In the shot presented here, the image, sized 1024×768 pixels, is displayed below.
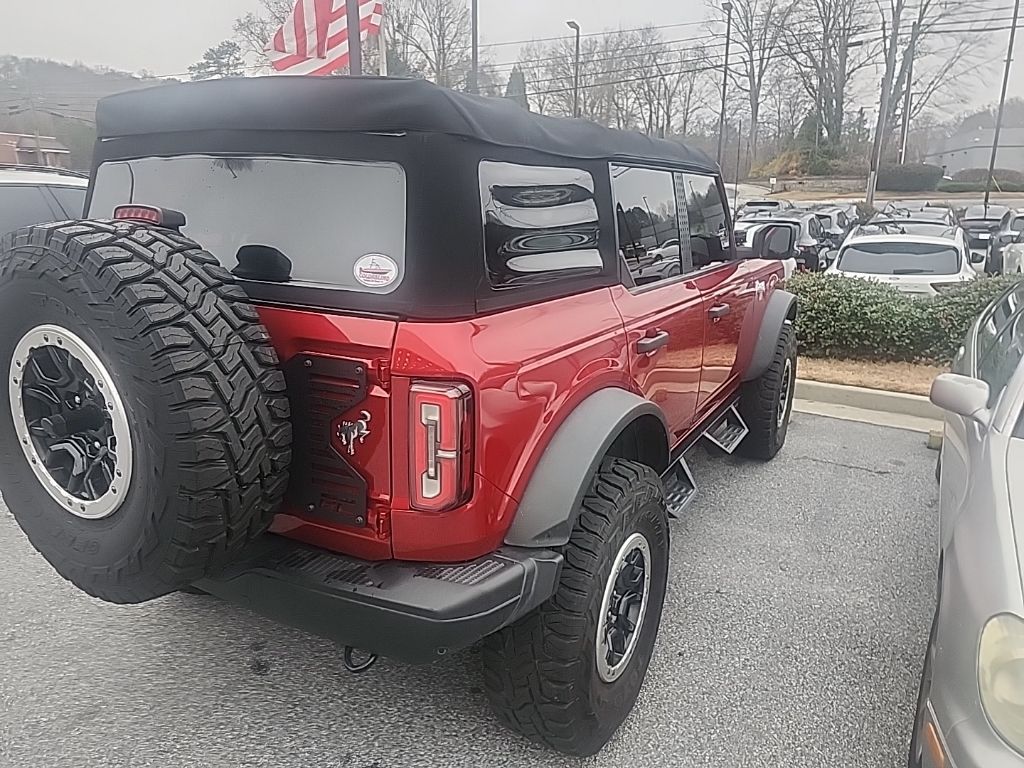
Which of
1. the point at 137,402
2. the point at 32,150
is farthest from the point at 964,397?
the point at 32,150

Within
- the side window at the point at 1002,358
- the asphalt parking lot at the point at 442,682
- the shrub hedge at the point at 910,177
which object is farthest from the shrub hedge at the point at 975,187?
the asphalt parking lot at the point at 442,682

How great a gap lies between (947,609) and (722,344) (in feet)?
6.89

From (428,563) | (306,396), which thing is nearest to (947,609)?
(428,563)

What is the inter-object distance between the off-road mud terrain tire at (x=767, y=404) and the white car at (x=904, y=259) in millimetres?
5120

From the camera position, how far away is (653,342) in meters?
2.91

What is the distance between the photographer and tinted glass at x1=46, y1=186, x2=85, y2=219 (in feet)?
19.1

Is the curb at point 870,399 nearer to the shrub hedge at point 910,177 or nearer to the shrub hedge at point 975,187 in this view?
the shrub hedge at point 910,177

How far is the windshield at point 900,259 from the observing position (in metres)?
9.76

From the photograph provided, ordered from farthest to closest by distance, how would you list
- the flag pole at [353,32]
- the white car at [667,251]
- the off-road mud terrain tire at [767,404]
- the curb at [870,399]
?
1. the flag pole at [353,32]
2. the curb at [870,399]
3. the off-road mud terrain tire at [767,404]
4. the white car at [667,251]

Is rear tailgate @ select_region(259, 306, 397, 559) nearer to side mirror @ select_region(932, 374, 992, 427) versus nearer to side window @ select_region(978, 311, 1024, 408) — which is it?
side mirror @ select_region(932, 374, 992, 427)

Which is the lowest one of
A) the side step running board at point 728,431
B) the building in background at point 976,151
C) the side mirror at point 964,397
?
the side step running board at point 728,431

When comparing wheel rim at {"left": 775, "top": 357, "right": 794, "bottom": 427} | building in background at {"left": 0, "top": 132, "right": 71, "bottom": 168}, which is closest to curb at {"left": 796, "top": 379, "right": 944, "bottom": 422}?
wheel rim at {"left": 775, "top": 357, "right": 794, "bottom": 427}

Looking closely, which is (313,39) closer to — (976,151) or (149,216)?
(149,216)

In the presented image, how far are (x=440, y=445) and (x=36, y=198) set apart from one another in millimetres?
5295
